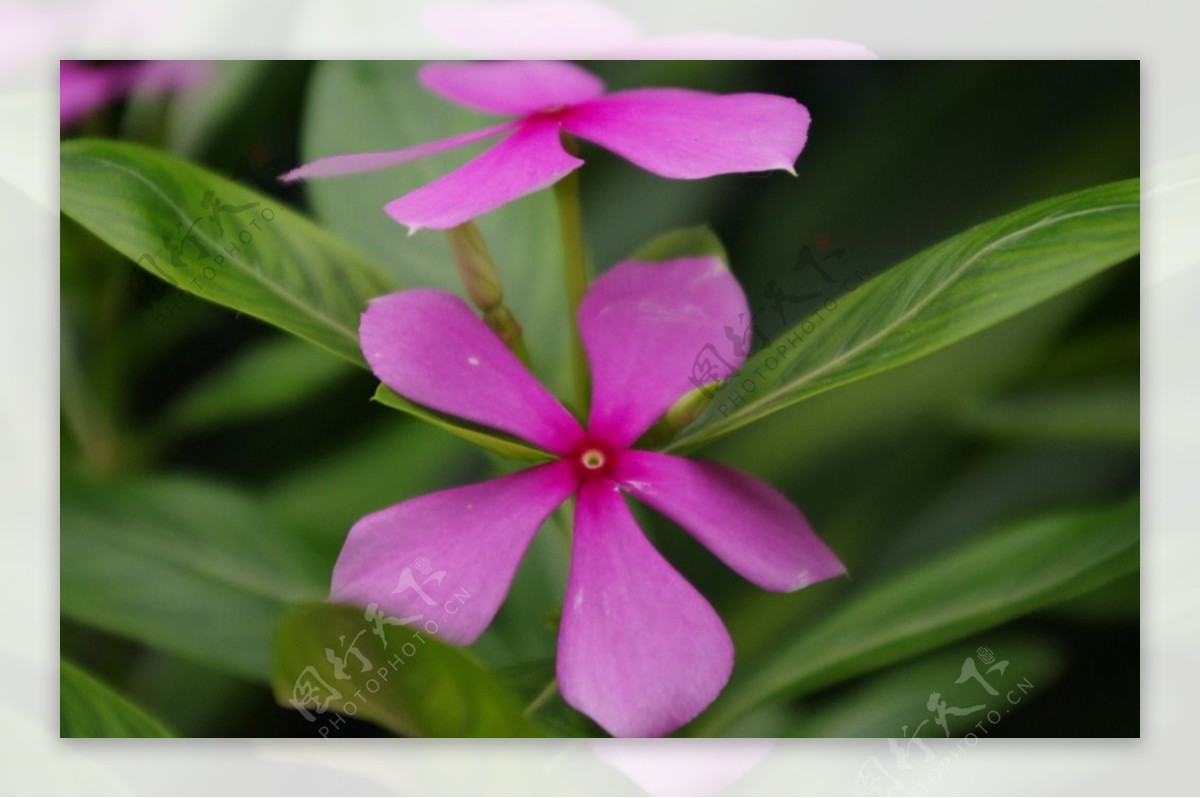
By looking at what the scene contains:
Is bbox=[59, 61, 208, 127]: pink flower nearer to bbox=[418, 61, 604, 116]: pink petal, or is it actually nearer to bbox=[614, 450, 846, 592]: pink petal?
bbox=[418, 61, 604, 116]: pink petal

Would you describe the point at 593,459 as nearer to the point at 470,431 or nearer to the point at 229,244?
the point at 470,431

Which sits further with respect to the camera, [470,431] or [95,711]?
[95,711]

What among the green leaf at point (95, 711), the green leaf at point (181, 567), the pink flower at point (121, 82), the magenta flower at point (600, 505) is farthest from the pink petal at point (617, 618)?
the pink flower at point (121, 82)

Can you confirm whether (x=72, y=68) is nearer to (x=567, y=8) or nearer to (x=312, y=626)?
(x=567, y=8)

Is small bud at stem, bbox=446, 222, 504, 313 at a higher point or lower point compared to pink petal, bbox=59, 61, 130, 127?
lower

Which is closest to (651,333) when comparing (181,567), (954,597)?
(954,597)

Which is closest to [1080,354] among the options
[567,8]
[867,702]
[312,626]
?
[867,702]

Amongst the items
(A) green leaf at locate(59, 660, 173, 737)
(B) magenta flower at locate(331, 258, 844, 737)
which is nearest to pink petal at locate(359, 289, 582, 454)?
(B) magenta flower at locate(331, 258, 844, 737)
